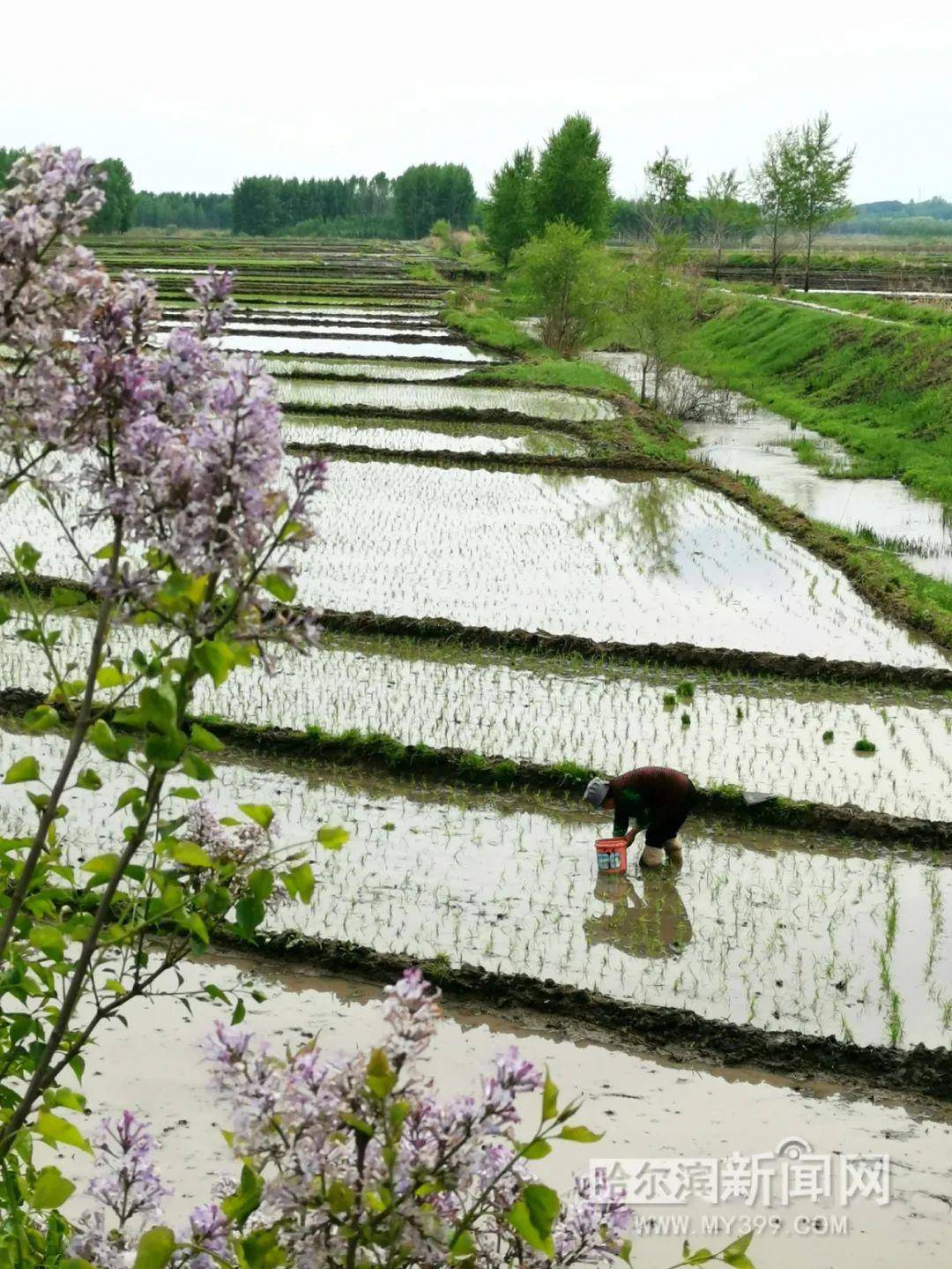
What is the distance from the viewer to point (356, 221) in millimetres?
111250

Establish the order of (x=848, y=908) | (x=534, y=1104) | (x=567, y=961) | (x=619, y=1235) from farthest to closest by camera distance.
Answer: (x=848, y=908), (x=567, y=961), (x=534, y=1104), (x=619, y=1235)

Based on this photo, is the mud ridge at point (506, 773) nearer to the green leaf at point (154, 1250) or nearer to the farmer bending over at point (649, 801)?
the farmer bending over at point (649, 801)

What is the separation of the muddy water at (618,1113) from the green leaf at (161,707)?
3469 millimetres

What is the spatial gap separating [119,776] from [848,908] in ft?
15.3

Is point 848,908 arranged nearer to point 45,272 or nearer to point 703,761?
point 703,761

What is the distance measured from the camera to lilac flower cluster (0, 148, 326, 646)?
57.7 inches

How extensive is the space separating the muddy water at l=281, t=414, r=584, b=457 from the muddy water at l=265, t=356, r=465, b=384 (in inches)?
177

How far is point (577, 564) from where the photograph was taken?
14.0m

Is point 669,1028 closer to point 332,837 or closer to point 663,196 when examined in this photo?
point 332,837

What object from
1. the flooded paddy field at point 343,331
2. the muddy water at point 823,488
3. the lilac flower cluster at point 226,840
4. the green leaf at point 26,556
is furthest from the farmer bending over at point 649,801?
the flooded paddy field at point 343,331

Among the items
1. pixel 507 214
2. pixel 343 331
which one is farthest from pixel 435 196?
pixel 343 331

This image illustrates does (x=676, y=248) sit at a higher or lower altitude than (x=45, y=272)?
higher

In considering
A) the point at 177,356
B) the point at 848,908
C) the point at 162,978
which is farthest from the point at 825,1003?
the point at 177,356

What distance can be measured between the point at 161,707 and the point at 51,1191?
663mm
